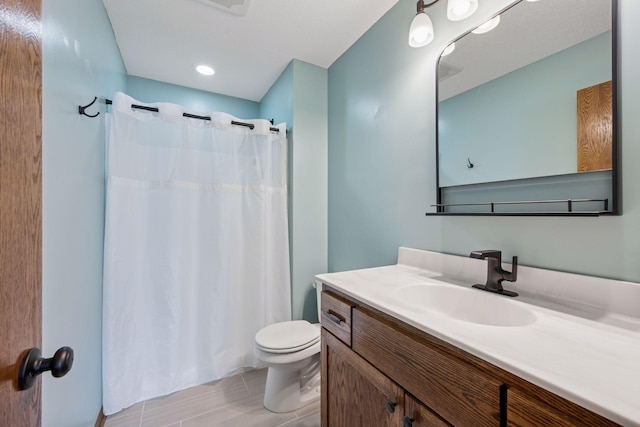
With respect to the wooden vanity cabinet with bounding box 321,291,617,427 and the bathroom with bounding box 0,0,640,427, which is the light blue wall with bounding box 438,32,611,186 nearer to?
the bathroom with bounding box 0,0,640,427

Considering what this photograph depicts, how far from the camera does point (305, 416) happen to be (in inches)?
61.3

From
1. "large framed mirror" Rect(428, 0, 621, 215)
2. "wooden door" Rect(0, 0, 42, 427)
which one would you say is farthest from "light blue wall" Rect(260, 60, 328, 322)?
"wooden door" Rect(0, 0, 42, 427)

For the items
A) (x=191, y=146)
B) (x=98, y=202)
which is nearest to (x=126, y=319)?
(x=98, y=202)

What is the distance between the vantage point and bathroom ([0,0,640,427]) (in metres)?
0.83

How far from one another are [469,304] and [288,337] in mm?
1075

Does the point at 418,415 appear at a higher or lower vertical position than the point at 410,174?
lower

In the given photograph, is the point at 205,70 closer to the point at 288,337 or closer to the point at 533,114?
the point at 288,337

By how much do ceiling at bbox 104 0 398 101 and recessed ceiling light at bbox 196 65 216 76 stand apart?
5cm

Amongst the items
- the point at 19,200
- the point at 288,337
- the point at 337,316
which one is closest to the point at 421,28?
the point at 337,316

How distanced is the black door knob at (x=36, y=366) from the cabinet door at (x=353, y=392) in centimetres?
81

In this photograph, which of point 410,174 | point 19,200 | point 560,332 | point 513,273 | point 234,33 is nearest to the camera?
point 19,200

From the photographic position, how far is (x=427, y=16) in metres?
1.19

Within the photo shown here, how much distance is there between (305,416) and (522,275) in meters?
1.40

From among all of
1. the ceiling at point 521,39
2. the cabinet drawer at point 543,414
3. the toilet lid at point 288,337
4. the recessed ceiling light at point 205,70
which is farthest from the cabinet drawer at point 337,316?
the recessed ceiling light at point 205,70
